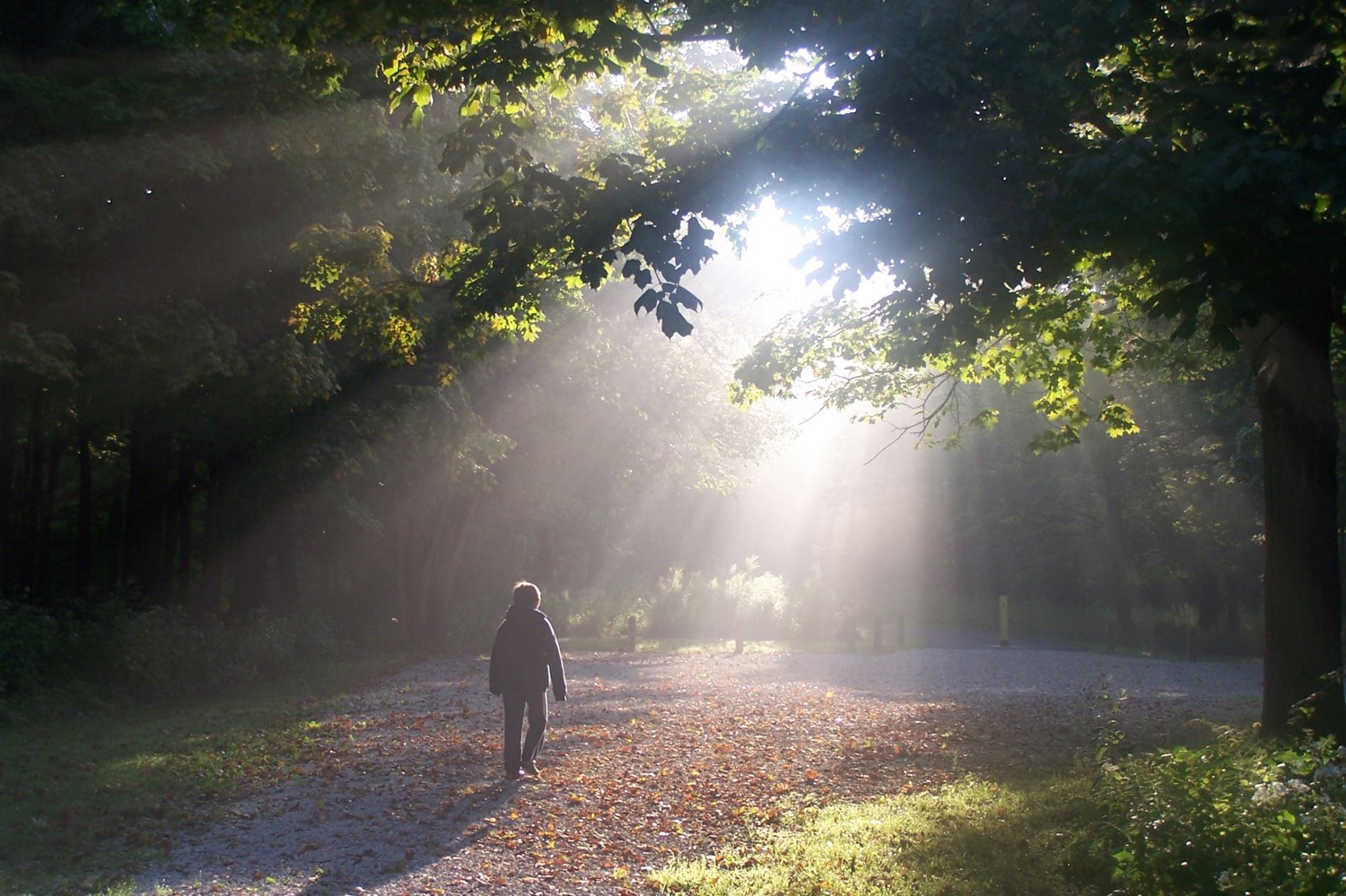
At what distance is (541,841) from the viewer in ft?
28.6

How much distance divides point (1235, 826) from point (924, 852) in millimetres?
2782

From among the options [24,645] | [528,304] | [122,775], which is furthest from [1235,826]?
[24,645]

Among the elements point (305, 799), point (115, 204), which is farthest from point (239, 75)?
point (305, 799)

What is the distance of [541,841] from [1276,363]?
26.7ft

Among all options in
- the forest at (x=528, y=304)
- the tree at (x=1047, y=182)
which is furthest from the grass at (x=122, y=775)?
the tree at (x=1047, y=182)

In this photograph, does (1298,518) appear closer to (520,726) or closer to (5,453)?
(520,726)

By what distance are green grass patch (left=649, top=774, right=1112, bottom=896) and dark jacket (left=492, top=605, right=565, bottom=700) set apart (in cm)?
246

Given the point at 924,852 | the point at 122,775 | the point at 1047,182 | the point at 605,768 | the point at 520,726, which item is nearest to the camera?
the point at 924,852

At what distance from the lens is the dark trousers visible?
423 inches

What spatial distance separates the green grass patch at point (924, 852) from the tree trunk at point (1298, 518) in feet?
8.51

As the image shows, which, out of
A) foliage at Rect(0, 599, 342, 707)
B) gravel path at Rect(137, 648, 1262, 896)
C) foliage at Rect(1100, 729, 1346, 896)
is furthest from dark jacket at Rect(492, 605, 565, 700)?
foliage at Rect(0, 599, 342, 707)

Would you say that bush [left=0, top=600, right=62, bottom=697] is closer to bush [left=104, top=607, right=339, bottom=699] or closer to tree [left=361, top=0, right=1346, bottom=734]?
bush [left=104, top=607, right=339, bottom=699]

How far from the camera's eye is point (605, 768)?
11.9 metres

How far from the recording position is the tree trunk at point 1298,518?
1075 centimetres
